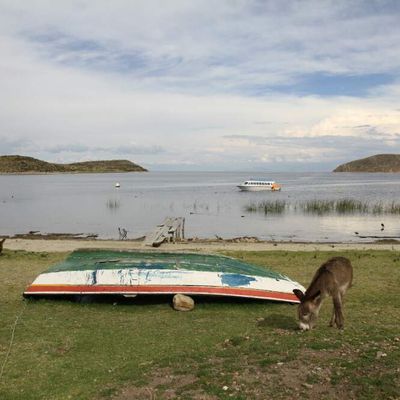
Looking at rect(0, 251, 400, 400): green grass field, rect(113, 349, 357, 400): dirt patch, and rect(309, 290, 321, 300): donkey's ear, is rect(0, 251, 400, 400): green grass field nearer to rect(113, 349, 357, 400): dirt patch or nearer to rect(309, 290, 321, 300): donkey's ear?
rect(113, 349, 357, 400): dirt patch

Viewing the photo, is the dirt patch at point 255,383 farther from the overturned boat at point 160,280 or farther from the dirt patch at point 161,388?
the overturned boat at point 160,280

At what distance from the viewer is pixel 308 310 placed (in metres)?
8.86

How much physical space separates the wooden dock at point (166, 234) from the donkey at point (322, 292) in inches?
630

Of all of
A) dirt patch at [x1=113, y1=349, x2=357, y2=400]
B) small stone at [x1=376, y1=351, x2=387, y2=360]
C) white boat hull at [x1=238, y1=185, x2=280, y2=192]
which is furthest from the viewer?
white boat hull at [x1=238, y1=185, x2=280, y2=192]

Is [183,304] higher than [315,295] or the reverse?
the reverse

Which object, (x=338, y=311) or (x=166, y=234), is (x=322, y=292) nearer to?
(x=338, y=311)

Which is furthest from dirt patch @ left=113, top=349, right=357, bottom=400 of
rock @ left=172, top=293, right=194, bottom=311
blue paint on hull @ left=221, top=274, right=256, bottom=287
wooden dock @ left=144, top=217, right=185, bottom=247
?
wooden dock @ left=144, top=217, right=185, bottom=247

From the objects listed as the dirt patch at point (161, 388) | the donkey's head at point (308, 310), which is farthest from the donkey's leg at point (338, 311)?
the dirt patch at point (161, 388)

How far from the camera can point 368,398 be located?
6301 millimetres

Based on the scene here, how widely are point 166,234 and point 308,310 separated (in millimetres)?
19542

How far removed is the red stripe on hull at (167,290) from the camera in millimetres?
11805

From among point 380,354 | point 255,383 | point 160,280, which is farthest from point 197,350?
point 160,280

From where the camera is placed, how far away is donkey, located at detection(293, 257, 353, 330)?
8.87 meters

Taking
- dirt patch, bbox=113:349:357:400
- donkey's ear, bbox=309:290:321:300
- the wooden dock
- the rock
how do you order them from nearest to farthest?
dirt patch, bbox=113:349:357:400 → donkey's ear, bbox=309:290:321:300 → the rock → the wooden dock
